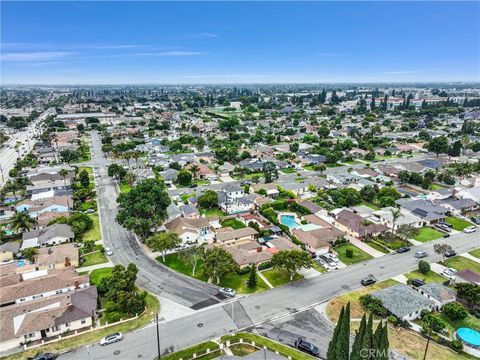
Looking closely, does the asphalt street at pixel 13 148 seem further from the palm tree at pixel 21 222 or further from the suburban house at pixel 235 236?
the suburban house at pixel 235 236

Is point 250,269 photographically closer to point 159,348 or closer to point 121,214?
point 159,348

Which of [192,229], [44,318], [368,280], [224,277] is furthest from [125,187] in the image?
[368,280]

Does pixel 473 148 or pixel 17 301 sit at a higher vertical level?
pixel 473 148

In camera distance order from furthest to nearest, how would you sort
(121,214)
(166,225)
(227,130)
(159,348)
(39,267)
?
(227,130) < (166,225) < (121,214) < (39,267) < (159,348)

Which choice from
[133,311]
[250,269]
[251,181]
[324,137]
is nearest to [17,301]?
[133,311]

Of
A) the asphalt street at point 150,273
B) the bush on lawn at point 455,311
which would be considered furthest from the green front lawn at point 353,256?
the asphalt street at point 150,273
